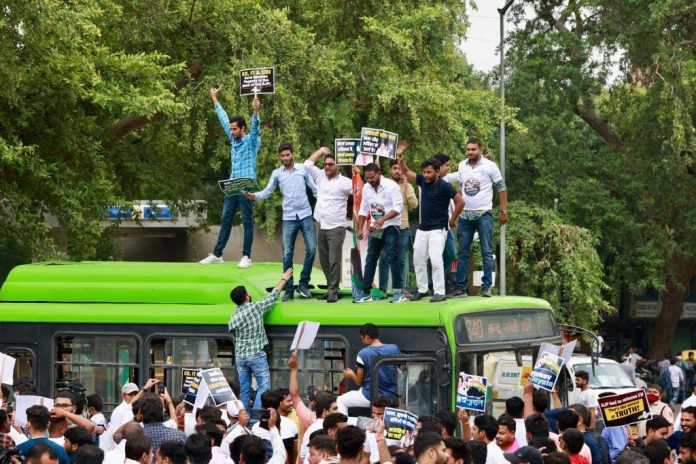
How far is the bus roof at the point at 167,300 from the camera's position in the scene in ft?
46.4

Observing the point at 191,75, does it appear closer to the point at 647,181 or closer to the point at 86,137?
the point at 86,137

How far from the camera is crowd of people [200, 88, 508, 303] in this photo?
47.0ft

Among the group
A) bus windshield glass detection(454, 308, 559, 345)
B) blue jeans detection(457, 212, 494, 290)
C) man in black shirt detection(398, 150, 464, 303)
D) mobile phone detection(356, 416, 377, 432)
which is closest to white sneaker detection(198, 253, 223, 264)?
man in black shirt detection(398, 150, 464, 303)

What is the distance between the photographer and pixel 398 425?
10.4 meters

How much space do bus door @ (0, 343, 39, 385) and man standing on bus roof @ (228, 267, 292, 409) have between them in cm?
249

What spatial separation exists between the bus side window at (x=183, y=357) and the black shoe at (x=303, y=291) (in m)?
1.05

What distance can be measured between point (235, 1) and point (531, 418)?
14956 mm

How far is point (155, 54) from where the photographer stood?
22.0 meters

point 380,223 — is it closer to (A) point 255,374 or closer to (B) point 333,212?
(B) point 333,212

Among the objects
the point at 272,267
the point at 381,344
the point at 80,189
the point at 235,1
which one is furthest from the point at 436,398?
the point at 235,1

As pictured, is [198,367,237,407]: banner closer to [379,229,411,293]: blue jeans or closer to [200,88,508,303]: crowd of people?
[200,88,508,303]: crowd of people

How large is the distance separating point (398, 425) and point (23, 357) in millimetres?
6457

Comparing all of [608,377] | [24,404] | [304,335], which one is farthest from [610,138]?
[24,404]

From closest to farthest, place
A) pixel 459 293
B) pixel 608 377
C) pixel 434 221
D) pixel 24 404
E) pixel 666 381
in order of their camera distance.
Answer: pixel 24 404 → pixel 434 221 → pixel 459 293 → pixel 608 377 → pixel 666 381
